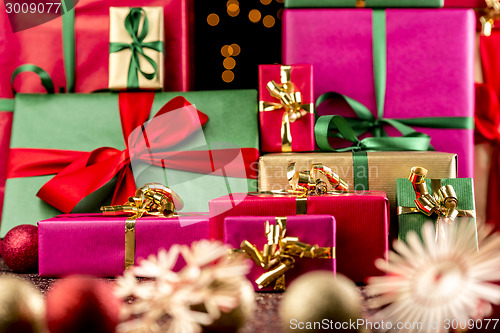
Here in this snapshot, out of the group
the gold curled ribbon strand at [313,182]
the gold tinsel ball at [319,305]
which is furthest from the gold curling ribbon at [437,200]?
the gold tinsel ball at [319,305]

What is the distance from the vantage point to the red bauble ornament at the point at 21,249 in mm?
822

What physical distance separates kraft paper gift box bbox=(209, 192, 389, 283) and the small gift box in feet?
0.25

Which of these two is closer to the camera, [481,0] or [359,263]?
[359,263]

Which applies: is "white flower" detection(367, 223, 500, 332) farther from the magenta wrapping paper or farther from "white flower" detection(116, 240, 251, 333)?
the magenta wrapping paper

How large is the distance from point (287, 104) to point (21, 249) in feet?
1.71

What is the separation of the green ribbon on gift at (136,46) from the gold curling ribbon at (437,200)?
0.56 metres

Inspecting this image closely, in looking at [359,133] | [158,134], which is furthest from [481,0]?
[158,134]

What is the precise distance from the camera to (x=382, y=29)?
1.05 meters

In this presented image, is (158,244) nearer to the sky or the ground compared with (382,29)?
nearer to the ground

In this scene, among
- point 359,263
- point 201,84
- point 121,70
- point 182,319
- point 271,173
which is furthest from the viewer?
point 201,84

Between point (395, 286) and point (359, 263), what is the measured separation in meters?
0.25

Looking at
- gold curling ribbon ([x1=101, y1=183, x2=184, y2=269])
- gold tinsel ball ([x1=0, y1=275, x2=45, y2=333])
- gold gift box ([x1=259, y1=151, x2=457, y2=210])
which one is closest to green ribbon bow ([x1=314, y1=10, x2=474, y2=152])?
gold gift box ([x1=259, y1=151, x2=457, y2=210])

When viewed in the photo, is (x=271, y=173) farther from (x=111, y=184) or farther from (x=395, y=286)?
(x=395, y=286)

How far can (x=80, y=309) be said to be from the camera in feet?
1.36
